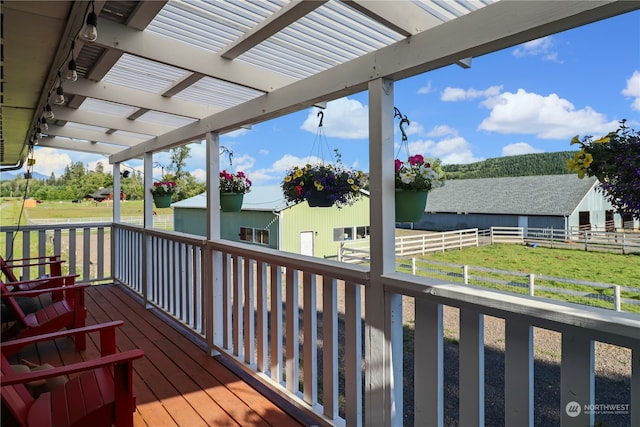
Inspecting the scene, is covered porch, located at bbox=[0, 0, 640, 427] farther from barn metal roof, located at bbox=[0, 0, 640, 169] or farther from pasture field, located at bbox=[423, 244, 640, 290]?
pasture field, located at bbox=[423, 244, 640, 290]

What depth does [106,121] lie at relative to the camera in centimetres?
361

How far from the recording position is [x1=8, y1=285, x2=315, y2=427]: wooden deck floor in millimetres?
2100

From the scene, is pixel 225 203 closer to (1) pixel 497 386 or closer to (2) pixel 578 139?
(2) pixel 578 139

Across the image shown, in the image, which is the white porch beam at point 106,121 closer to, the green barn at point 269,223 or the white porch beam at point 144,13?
the white porch beam at point 144,13

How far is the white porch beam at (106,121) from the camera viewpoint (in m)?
3.39

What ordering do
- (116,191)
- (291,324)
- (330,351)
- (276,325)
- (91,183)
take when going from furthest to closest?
(91,183) < (116,191) < (276,325) < (291,324) < (330,351)

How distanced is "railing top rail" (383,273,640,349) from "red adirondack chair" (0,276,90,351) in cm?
243

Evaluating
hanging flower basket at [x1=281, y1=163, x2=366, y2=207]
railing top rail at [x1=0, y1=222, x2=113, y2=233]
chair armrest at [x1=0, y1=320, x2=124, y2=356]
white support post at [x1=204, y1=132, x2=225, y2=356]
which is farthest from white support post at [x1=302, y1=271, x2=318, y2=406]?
railing top rail at [x1=0, y1=222, x2=113, y2=233]

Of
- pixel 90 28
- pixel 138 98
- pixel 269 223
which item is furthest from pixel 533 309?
pixel 269 223

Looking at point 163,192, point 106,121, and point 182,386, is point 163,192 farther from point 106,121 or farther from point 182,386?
point 182,386

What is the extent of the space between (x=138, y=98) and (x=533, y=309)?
2.82 m

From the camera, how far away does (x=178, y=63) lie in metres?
2.05

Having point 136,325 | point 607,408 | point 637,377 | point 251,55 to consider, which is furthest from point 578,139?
point 136,325

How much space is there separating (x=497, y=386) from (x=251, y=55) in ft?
13.4
